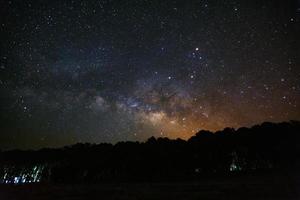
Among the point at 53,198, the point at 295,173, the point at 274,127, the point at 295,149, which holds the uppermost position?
the point at 274,127

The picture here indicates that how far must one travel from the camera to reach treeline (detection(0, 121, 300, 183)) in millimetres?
63656

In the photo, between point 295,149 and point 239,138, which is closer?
point 295,149

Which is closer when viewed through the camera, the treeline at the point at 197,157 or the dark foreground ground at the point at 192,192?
the dark foreground ground at the point at 192,192

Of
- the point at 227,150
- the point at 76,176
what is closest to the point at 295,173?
the point at 227,150

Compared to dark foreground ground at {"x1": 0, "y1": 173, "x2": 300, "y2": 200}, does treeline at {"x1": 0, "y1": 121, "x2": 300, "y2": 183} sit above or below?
above

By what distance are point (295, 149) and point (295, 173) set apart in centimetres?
1106

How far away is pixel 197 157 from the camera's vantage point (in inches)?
2653

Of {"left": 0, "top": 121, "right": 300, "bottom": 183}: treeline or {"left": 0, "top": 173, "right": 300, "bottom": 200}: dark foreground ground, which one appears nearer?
{"left": 0, "top": 173, "right": 300, "bottom": 200}: dark foreground ground

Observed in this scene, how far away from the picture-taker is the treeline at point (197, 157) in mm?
63656

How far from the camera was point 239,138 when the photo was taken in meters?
68.9

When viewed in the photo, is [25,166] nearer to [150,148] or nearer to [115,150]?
[115,150]

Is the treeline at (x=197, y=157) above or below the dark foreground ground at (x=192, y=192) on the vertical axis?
above

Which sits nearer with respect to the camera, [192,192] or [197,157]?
[192,192]

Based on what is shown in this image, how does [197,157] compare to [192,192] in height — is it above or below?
above
